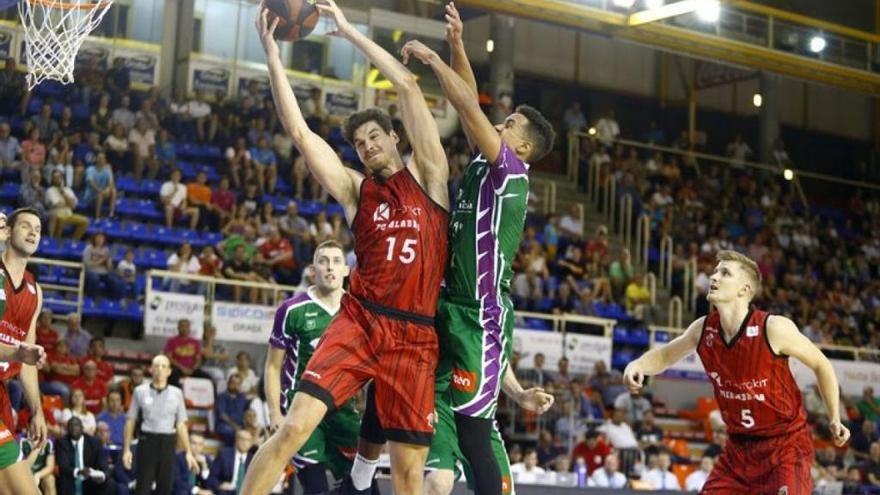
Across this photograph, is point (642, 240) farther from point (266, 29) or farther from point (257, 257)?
point (266, 29)

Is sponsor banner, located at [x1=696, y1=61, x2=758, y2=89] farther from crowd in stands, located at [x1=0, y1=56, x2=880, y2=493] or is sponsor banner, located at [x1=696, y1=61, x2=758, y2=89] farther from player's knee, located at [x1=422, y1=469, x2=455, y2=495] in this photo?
player's knee, located at [x1=422, y1=469, x2=455, y2=495]

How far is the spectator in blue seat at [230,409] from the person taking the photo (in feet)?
50.4

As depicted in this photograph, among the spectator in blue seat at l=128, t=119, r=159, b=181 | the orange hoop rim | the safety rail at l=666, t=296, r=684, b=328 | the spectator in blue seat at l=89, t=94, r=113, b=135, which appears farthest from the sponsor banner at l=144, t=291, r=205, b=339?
the safety rail at l=666, t=296, r=684, b=328

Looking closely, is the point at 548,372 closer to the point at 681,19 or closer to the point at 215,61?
the point at 681,19

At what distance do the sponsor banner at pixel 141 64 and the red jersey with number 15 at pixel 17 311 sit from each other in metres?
15.6

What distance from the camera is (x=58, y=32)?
1099 cm

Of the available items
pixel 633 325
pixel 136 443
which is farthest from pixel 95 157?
pixel 633 325

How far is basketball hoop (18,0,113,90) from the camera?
10273mm

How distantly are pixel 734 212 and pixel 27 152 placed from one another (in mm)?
15012

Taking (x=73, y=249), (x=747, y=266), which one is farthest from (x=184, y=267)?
(x=747, y=266)

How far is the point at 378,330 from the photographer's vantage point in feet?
20.1

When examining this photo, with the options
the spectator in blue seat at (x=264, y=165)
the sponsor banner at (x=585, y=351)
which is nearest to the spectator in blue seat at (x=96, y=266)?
the spectator in blue seat at (x=264, y=165)

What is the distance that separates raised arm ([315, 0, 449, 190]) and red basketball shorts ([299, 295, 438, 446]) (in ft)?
2.44

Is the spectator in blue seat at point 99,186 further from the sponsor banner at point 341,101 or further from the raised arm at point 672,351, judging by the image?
the raised arm at point 672,351
